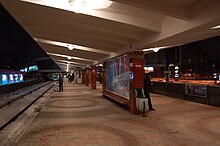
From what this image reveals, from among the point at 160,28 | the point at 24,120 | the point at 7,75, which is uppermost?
the point at 160,28

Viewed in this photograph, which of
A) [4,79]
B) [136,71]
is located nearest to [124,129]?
[136,71]

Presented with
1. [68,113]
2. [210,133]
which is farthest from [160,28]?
[68,113]

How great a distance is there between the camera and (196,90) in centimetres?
1252

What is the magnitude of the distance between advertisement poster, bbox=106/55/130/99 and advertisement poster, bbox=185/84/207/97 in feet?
15.1

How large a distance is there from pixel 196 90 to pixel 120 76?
15.5 feet

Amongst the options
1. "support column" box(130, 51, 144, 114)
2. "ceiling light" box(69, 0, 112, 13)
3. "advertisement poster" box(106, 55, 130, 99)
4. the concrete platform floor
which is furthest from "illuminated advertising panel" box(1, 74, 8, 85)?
"ceiling light" box(69, 0, 112, 13)

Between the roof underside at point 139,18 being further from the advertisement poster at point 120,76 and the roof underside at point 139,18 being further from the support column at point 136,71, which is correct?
the advertisement poster at point 120,76

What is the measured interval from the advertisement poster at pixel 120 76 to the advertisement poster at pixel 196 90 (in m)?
4.59

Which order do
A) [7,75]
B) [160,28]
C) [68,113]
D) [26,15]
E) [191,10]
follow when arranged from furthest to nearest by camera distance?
1. [7,75]
2. [68,113]
3. [26,15]
4. [160,28]
5. [191,10]

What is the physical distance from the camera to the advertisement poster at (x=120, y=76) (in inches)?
421

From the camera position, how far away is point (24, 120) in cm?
837

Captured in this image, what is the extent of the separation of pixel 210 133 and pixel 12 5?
7.86m

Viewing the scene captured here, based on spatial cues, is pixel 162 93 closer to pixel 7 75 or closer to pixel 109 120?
pixel 109 120

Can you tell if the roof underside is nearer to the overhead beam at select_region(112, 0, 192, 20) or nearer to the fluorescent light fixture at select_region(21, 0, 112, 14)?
the overhead beam at select_region(112, 0, 192, 20)
